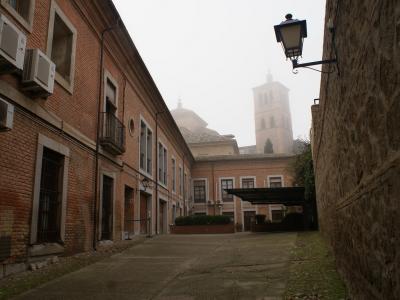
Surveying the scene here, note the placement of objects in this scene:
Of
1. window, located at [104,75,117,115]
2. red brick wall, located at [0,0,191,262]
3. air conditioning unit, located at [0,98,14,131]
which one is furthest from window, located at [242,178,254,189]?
air conditioning unit, located at [0,98,14,131]

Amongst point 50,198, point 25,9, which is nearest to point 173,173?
point 50,198

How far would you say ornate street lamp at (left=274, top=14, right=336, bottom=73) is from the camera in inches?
215

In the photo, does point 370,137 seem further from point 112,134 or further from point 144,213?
point 144,213

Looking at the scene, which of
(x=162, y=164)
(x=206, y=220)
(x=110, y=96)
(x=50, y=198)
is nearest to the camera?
(x=50, y=198)

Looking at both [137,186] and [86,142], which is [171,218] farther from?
[86,142]

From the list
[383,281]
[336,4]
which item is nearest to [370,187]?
[383,281]

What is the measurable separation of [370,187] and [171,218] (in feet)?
73.2

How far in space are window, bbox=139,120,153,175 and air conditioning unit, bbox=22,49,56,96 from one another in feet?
31.4

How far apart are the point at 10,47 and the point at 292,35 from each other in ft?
16.0

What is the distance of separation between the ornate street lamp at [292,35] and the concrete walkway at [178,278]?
343cm

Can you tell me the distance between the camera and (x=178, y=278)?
6816 millimetres

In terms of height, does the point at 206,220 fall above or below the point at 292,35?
below

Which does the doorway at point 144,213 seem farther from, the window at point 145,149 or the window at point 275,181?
the window at point 275,181

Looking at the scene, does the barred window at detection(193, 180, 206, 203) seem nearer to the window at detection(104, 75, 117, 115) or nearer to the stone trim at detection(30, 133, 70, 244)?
the window at detection(104, 75, 117, 115)
